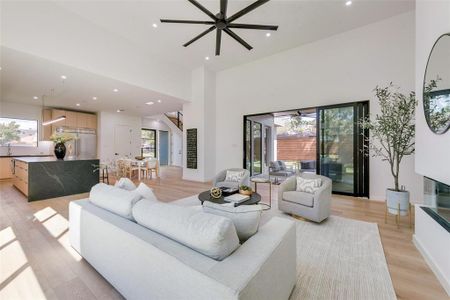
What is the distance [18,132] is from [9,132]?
219 millimetres

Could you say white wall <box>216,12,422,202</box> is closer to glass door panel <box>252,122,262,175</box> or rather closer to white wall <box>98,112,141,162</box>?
glass door panel <box>252,122,262,175</box>

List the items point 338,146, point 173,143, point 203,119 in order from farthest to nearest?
1. point 173,143
2. point 203,119
3. point 338,146

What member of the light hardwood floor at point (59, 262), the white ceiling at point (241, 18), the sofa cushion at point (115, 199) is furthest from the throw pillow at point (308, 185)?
the white ceiling at point (241, 18)

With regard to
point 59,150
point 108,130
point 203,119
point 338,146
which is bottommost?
point 59,150

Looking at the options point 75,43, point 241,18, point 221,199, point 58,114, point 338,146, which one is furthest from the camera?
point 58,114

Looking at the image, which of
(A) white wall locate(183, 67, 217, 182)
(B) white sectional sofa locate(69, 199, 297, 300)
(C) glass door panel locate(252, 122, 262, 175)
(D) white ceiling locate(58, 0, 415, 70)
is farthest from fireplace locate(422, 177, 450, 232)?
(A) white wall locate(183, 67, 217, 182)

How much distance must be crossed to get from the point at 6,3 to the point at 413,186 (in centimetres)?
855

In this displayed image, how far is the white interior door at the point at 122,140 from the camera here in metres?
9.06

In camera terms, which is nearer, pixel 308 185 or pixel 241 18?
pixel 308 185

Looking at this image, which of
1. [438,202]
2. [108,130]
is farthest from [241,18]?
[108,130]

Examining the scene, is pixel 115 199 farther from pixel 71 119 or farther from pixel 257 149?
pixel 71 119

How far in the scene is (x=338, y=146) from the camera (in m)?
4.86

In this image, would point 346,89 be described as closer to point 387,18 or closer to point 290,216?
point 387,18

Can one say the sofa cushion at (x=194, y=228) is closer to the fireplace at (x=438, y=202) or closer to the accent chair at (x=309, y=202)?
the fireplace at (x=438, y=202)
